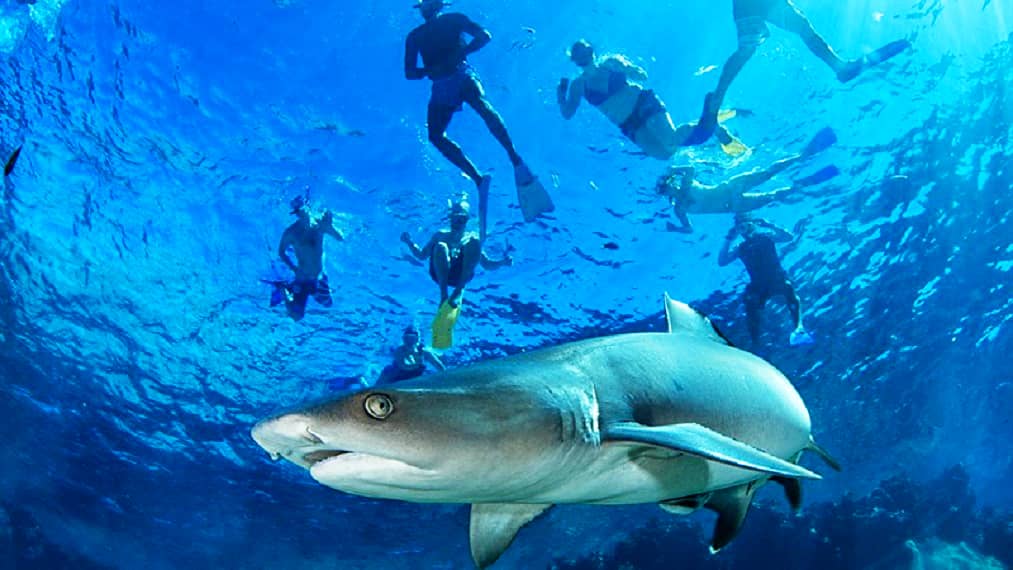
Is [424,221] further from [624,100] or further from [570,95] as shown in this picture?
[624,100]

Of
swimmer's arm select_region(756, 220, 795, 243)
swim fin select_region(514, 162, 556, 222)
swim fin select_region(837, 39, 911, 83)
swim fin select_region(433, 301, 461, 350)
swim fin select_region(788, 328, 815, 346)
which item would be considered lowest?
swim fin select_region(788, 328, 815, 346)

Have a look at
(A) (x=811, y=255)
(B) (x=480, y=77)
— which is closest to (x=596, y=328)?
(A) (x=811, y=255)

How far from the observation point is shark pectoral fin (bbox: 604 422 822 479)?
77.3 inches

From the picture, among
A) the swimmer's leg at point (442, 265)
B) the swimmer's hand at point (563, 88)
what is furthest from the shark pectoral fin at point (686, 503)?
the swimmer's hand at point (563, 88)

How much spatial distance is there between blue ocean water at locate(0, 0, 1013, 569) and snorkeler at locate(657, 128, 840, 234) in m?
0.34

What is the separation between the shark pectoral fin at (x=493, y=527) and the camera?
3.33 meters

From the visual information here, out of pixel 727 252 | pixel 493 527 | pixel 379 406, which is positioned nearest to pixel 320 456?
pixel 379 406

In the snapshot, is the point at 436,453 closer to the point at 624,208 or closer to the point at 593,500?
the point at 593,500

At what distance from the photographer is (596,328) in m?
16.1

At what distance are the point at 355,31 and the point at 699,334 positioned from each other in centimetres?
824

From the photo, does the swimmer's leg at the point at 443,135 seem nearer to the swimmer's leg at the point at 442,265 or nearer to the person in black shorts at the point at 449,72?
the person in black shorts at the point at 449,72

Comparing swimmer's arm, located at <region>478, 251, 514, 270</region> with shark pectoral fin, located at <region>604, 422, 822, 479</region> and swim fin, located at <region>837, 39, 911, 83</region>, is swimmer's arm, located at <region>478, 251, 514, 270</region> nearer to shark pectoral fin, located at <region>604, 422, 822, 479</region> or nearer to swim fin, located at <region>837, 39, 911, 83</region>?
swim fin, located at <region>837, 39, 911, 83</region>

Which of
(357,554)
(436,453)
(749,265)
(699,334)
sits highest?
(749,265)

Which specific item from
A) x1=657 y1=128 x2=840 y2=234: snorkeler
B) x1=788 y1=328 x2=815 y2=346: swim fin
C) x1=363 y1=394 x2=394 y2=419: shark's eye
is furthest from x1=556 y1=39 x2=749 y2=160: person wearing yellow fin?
x1=363 y1=394 x2=394 y2=419: shark's eye
